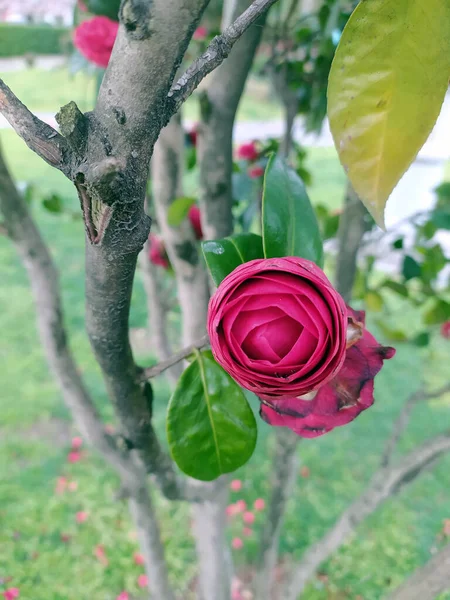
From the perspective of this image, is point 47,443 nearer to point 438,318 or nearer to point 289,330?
point 438,318

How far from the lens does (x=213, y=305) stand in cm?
33

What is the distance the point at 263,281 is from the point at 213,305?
35 mm

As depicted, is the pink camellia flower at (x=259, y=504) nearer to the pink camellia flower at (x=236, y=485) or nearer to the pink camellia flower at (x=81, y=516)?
the pink camellia flower at (x=236, y=485)

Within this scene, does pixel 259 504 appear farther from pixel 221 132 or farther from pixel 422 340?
pixel 221 132

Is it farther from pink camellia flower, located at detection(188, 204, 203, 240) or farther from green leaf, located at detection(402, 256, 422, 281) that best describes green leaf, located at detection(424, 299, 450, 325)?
pink camellia flower, located at detection(188, 204, 203, 240)

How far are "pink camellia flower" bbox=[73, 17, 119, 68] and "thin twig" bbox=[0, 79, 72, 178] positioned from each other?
2.10ft

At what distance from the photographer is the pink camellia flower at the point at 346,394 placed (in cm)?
38

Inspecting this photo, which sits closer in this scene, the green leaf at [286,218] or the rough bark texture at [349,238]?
the green leaf at [286,218]

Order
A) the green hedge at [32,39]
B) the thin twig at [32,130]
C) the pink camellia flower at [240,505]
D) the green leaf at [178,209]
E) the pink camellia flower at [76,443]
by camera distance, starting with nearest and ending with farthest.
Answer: the thin twig at [32,130], the green leaf at [178,209], the pink camellia flower at [240,505], the pink camellia flower at [76,443], the green hedge at [32,39]

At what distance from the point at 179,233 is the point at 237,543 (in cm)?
121

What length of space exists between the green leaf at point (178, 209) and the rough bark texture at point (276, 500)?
0.47 m

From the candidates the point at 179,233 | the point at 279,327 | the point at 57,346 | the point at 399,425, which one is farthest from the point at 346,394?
the point at 399,425

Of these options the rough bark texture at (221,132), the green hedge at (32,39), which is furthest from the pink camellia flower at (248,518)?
the green hedge at (32,39)

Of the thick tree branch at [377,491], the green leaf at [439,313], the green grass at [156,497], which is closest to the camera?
the thick tree branch at [377,491]
